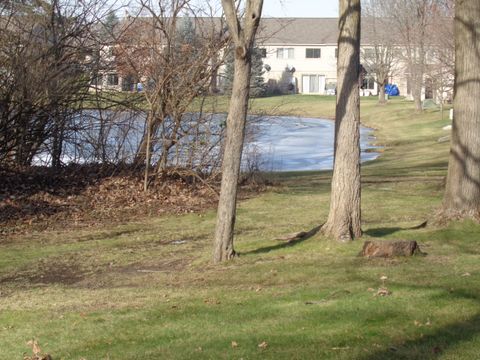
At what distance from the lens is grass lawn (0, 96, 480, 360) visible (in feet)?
22.9

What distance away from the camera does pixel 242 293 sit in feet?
30.3

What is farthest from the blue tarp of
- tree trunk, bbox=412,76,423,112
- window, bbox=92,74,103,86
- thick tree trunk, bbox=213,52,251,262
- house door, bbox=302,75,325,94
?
thick tree trunk, bbox=213,52,251,262

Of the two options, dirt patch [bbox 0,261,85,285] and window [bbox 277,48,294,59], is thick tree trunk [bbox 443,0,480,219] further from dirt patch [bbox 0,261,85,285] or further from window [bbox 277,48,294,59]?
window [bbox 277,48,294,59]

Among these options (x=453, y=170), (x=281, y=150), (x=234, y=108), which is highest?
(x=234, y=108)

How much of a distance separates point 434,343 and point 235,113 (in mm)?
5113

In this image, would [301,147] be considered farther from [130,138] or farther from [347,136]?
[347,136]

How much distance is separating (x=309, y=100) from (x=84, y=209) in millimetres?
56978

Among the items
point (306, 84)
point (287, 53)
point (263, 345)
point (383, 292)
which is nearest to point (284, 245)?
point (383, 292)

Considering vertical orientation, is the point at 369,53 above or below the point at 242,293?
above

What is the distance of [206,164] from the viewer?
20.0 meters

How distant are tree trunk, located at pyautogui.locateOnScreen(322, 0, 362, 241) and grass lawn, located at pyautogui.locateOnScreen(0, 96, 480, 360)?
38 cm

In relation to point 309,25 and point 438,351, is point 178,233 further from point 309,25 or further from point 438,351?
point 309,25

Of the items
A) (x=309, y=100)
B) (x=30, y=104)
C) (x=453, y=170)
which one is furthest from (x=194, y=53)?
(x=309, y=100)

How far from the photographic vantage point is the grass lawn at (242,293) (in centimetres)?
699
